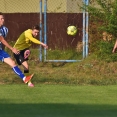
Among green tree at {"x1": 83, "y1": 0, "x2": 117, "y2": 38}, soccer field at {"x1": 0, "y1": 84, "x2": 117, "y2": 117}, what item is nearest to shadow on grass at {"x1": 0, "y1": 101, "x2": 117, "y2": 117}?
soccer field at {"x1": 0, "y1": 84, "x2": 117, "y2": 117}

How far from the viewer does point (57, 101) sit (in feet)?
37.2

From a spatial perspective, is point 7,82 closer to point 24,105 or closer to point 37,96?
point 37,96

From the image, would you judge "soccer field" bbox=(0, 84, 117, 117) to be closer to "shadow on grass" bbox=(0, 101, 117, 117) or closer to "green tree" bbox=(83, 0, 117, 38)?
"shadow on grass" bbox=(0, 101, 117, 117)

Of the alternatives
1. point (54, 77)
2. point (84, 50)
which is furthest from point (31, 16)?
point (54, 77)

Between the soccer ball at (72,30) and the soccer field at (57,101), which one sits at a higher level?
the soccer ball at (72,30)

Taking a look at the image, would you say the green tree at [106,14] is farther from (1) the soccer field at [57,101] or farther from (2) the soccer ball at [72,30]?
(1) the soccer field at [57,101]

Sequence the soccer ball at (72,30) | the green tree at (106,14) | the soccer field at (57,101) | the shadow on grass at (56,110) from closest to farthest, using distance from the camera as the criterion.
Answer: the shadow on grass at (56,110)
the soccer field at (57,101)
the green tree at (106,14)
the soccer ball at (72,30)

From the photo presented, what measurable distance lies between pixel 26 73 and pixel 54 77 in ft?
4.66

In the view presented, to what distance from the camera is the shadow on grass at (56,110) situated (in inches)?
376

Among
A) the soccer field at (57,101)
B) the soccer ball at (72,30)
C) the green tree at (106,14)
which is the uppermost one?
the green tree at (106,14)

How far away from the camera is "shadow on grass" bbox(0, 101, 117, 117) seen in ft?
31.4

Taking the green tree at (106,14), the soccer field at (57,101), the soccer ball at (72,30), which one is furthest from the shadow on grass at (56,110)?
the soccer ball at (72,30)

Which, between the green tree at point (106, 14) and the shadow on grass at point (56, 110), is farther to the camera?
the green tree at point (106, 14)

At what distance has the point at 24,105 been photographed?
10.7 meters
